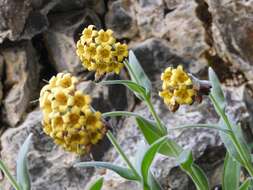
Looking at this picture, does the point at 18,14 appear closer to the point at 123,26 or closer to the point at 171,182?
the point at 123,26

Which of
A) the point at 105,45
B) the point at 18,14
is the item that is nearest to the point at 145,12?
the point at 18,14

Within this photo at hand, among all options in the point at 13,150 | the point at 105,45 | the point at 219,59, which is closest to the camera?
the point at 105,45

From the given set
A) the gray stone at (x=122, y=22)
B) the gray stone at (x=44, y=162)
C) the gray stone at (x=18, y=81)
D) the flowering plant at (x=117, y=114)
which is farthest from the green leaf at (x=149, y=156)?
the gray stone at (x=122, y=22)

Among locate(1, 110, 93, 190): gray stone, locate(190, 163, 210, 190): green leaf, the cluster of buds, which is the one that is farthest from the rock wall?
the cluster of buds

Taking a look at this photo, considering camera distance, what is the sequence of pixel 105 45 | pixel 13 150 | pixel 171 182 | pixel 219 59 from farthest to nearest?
pixel 219 59, pixel 13 150, pixel 171 182, pixel 105 45

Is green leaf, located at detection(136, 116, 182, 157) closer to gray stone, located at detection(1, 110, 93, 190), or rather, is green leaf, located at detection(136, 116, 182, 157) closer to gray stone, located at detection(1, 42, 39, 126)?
gray stone, located at detection(1, 110, 93, 190)

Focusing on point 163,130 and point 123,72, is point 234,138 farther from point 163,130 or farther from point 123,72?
point 123,72

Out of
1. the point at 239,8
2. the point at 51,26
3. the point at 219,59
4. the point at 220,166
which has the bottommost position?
the point at 220,166
